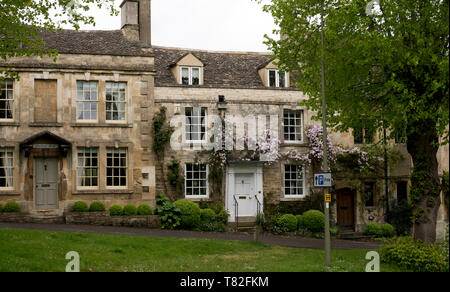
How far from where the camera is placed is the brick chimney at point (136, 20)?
86.6ft

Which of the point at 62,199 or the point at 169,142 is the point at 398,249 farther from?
the point at 62,199

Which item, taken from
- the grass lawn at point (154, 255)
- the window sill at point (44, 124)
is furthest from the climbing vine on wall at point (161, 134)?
the grass lawn at point (154, 255)

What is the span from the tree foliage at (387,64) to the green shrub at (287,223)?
7.53 m

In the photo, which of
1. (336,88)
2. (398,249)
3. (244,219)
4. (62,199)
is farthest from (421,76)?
(62,199)

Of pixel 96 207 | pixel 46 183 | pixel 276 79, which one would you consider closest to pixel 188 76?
pixel 276 79

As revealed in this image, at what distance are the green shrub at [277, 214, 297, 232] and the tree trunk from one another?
8.44 metres

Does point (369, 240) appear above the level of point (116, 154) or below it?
below

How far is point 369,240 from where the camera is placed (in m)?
25.6

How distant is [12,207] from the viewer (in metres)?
22.4

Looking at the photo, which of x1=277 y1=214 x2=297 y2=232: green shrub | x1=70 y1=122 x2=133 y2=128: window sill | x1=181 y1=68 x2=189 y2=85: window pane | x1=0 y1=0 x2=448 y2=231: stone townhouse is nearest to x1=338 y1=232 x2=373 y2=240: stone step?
x1=0 y1=0 x2=448 y2=231: stone townhouse

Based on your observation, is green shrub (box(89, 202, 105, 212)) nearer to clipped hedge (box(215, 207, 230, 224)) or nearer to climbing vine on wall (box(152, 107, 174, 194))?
climbing vine on wall (box(152, 107, 174, 194))

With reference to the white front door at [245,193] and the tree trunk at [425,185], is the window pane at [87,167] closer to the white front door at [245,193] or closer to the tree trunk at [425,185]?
the white front door at [245,193]
